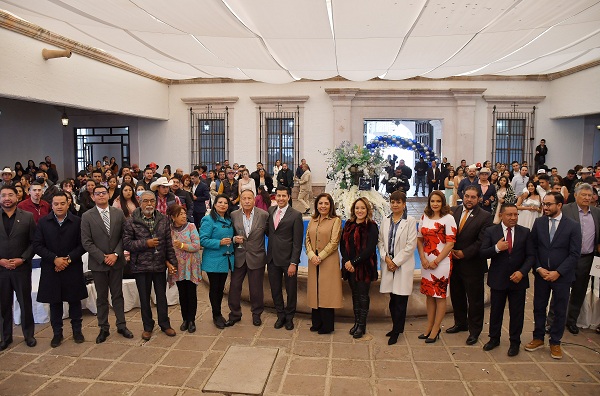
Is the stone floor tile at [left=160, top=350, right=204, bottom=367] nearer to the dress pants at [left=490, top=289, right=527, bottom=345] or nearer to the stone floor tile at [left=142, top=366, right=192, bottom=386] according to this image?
the stone floor tile at [left=142, top=366, right=192, bottom=386]

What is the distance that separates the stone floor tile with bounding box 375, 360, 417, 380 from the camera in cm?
420

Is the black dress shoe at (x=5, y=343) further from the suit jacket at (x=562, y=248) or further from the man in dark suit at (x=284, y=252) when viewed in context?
the suit jacket at (x=562, y=248)

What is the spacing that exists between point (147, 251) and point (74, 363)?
1.23m

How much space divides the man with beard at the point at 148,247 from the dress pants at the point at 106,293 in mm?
262

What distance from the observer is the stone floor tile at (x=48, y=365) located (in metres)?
4.30

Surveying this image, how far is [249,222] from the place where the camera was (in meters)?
5.41

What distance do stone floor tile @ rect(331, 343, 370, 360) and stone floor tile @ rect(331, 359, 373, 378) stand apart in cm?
9

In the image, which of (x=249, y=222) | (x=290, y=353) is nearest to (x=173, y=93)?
(x=249, y=222)

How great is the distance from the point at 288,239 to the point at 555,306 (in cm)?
274

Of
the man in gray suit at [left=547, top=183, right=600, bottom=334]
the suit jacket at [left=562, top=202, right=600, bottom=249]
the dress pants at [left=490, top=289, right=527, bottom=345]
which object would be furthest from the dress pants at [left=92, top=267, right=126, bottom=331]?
the suit jacket at [left=562, top=202, right=600, bottom=249]

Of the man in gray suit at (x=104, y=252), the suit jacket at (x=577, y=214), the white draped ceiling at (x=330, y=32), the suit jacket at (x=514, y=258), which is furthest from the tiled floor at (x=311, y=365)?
the white draped ceiling at (x=330, y=32)

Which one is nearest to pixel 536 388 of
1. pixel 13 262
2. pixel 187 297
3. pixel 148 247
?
pixel 187 297

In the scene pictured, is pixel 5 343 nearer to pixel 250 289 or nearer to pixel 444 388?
pixel 250 289

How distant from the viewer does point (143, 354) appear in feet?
15.3
